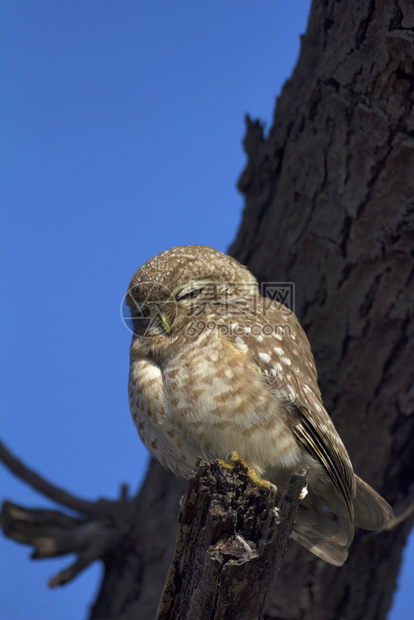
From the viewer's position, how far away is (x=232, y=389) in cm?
227

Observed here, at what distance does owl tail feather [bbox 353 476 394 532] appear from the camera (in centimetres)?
271

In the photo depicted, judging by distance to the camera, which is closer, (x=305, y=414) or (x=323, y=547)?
(x=305, y=414)

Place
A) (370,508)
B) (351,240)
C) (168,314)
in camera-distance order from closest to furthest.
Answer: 1. (168,314)
2. (370,508)
3. (351,240)

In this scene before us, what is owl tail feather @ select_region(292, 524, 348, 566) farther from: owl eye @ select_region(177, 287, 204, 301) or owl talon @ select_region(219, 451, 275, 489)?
owl eye @ select_region(177, 287, 204, 301)

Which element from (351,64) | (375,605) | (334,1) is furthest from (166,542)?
(334,1)

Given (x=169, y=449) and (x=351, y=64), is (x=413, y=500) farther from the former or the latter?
(x=351, y=64)

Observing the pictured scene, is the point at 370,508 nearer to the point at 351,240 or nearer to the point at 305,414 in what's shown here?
→ the point at 305,414

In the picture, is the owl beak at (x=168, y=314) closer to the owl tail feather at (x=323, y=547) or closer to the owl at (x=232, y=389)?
the owl at (x=232, y=389)

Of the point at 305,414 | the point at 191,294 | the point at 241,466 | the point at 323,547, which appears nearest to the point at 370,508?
the point at 323,547

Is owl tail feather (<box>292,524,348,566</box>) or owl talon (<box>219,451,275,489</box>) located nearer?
owl talon (<box>219,451,275,489</box>)

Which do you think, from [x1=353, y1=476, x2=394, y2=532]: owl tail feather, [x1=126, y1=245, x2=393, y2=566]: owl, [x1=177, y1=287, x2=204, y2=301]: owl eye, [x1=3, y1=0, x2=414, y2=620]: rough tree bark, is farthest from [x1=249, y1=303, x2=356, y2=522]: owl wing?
[x1=3, y1=0, x2=414, y2=620]: rough tree bark

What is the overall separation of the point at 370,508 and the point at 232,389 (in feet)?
3.60

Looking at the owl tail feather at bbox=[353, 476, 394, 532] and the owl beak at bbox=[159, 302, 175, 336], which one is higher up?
the owl beak at bbox=[159, 302, 175, 336]

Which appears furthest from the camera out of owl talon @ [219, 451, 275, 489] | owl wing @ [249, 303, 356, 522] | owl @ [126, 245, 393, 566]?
owl wing @ [249, 303, 356, 522]
